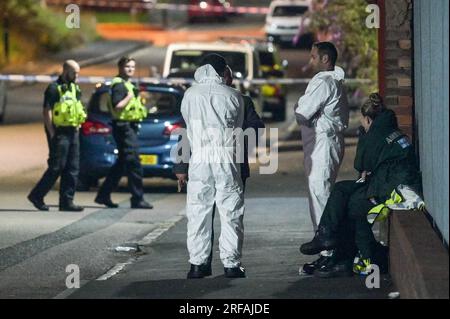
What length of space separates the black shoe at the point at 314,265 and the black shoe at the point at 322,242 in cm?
13

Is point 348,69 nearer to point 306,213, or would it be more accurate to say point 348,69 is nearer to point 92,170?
point 92,170

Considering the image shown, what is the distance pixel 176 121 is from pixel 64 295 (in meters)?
8.01

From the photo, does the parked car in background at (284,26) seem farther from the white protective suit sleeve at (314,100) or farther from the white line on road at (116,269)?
the white protective suit sleeve at (314,100)

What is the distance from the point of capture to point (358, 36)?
24469 mm

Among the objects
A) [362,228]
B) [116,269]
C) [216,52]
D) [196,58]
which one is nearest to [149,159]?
[116,269]

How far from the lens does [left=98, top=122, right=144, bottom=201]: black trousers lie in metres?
16.7

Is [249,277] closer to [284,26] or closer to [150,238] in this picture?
[150,238]

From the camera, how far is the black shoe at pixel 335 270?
10930 mm

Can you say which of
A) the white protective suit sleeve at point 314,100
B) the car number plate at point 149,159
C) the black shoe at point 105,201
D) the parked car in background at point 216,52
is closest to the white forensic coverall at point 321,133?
the white protective suit sleeve at point 314,100

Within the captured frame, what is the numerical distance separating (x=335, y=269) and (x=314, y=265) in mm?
275

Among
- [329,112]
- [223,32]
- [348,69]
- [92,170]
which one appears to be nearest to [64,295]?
[329,112]

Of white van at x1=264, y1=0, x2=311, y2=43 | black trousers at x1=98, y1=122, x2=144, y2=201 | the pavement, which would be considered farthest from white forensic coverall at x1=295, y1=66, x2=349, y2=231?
white van at x1=264, y1=0, x2=311, y2=43

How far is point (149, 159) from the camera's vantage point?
59.8ft

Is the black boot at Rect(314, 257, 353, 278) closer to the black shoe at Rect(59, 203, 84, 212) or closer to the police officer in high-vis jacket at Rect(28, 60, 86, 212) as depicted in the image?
the police officer in high-vis jacket at Rect(28, 60, 86, 212)
